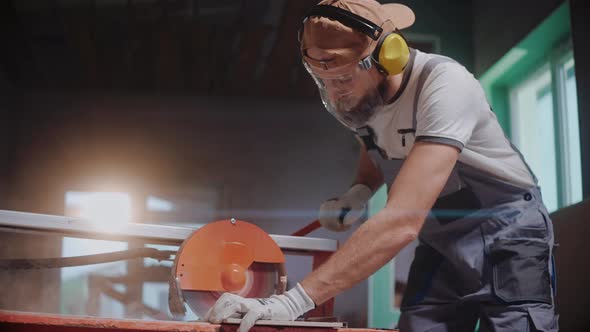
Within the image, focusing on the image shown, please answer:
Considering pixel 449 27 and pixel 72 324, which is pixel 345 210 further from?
pixel 449 27

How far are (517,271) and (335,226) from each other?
1.77 ft

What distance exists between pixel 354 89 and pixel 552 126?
2.81 metres

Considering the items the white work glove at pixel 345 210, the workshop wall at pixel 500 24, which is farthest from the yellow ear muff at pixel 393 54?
the workshop wall at pixel 500 24

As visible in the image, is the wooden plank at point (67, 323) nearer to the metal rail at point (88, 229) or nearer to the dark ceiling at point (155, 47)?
the metal rail at point (88, 229)

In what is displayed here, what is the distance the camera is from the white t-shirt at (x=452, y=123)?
4.44 feet

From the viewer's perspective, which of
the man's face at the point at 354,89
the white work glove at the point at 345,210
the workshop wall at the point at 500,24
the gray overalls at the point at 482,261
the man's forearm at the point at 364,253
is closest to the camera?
the man's forearm at the point at 364,253

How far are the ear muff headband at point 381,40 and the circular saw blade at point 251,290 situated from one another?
587 millimetres

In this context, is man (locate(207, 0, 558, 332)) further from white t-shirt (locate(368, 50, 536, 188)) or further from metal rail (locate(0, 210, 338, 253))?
metal rail (locate(0, 210, 338, 253))

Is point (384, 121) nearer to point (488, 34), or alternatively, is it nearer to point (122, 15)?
point (488, 34)

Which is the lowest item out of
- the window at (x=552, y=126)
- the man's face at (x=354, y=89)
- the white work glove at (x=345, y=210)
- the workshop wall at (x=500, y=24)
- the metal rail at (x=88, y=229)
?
the metal rail at (x=88, y=229)

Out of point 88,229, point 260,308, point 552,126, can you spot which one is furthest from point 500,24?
point 260,308

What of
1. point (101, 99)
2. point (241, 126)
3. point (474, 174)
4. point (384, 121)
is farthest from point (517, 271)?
point (101, 99)

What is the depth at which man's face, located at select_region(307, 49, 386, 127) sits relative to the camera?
5.01ft

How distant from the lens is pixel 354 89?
1558 millimetres
